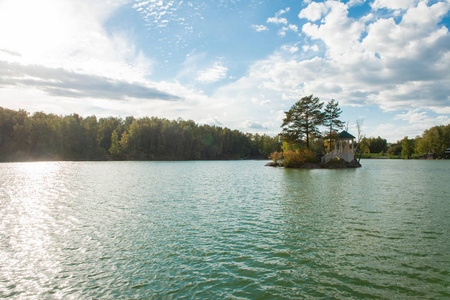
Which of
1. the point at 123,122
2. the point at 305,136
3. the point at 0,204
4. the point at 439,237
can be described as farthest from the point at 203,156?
the point at 439,237

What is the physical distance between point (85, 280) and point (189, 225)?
16.8 ft

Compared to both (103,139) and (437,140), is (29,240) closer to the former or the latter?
(103,139)

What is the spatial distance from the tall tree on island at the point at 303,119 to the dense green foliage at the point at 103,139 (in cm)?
6878

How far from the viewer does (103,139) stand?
110 metres

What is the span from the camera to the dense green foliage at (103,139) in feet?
289

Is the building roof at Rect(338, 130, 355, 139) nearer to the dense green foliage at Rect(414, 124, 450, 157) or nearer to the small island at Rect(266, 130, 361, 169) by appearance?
the small island at Rect(266, 130, 361, 169)

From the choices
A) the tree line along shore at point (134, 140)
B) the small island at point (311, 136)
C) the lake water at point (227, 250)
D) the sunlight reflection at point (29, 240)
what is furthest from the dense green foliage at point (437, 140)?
the sunlight reflection at point (29, 240)

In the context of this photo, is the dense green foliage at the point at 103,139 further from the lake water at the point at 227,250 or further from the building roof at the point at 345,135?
the lake water at the point at 227,250

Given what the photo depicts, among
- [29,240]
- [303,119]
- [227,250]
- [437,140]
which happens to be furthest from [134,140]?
[437,140]

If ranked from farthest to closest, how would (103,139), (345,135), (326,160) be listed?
(103,139), (345,135), (326,160)

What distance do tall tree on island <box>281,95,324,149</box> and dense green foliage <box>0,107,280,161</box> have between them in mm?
68777

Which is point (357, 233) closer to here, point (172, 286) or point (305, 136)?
point (172, 286)

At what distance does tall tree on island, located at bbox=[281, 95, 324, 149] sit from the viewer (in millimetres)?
53544

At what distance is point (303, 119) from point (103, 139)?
8833 centimetres
